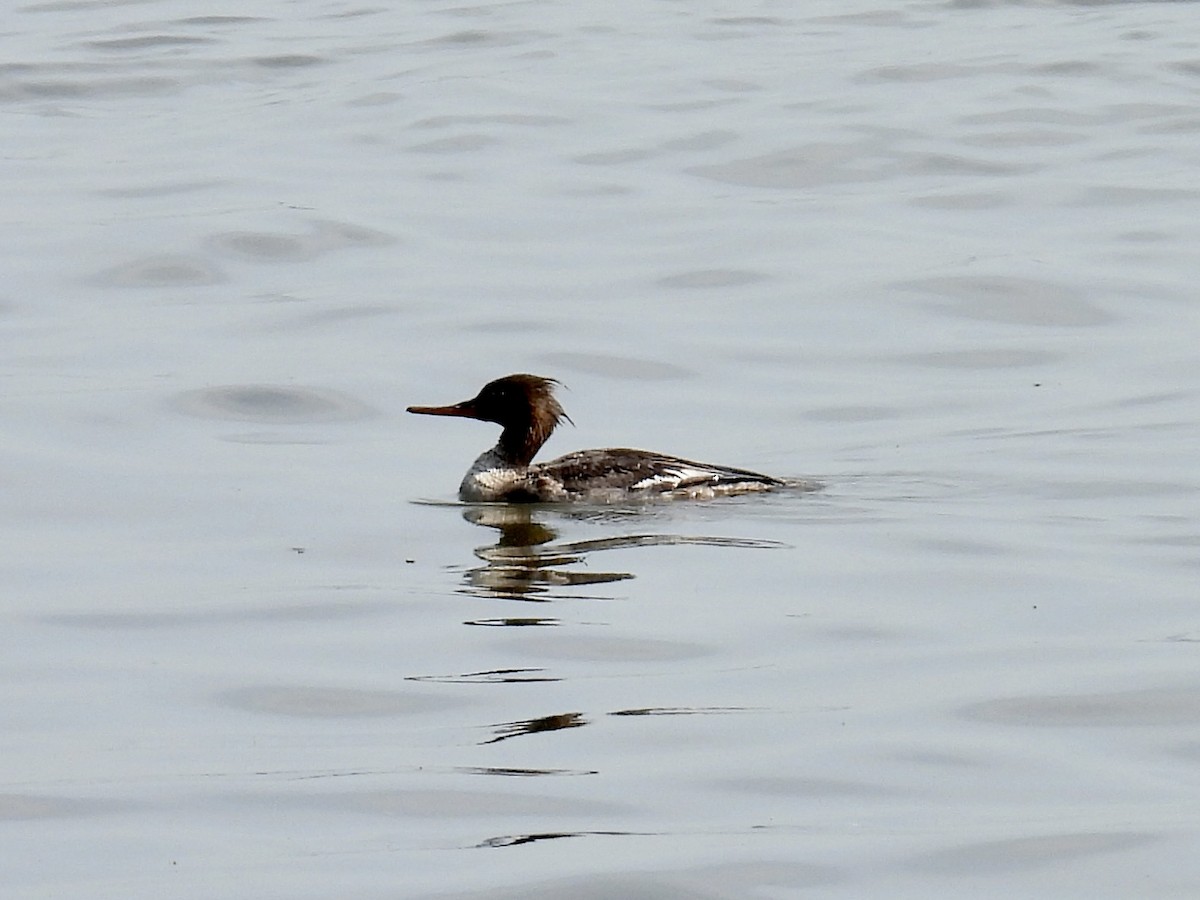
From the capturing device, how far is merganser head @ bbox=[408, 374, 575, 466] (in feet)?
40.9

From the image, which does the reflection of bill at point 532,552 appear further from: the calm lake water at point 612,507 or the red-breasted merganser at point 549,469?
the red-breasted merganser at point 549,469

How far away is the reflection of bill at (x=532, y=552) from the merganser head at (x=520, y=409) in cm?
81

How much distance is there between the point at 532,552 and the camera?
1049 centimetres

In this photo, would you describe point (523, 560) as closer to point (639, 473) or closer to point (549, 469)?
point (639, 473)

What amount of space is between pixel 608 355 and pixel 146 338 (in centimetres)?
308

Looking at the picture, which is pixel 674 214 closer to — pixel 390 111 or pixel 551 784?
pixel 390 111

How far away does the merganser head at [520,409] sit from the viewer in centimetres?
1245

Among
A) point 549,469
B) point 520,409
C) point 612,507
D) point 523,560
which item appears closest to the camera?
point 523,560

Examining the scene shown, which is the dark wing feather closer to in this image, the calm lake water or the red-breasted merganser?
the red-breasted merganser

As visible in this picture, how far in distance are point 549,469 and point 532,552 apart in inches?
65.3

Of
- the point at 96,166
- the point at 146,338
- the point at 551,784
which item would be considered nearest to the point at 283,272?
the point at 146,338

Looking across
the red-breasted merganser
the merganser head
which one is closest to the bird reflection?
the red-breasted merganser

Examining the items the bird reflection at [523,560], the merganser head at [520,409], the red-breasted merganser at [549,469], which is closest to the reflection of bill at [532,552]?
the bird reflection at [523,560]

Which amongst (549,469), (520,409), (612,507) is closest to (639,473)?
(612,507)
